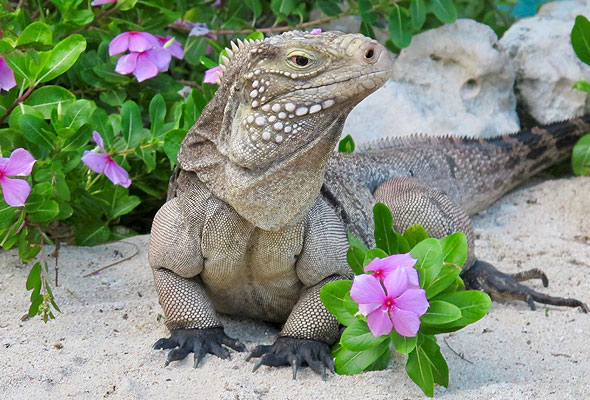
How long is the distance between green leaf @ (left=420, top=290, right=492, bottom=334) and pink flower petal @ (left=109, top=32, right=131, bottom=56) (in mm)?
2545

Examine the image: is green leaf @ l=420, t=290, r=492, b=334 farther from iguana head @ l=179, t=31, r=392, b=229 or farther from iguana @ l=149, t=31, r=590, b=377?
iguana head @ l=179, t=31, r=392, b=229

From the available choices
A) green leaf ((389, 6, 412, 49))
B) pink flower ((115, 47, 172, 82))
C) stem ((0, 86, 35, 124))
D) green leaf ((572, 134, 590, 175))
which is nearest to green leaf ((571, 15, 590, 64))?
green leaf ((572, 134, 590, 175))

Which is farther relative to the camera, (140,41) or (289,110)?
(140,41)

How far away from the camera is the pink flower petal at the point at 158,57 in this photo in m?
5.27

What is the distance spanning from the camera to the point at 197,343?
155 inches

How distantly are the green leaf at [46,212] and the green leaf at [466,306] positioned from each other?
1910 mm

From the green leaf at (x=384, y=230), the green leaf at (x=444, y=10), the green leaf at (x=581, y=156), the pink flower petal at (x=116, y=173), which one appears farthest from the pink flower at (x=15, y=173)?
the green leaf at (x=581, y=156)

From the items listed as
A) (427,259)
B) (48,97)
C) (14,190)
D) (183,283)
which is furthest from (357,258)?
(48,97)

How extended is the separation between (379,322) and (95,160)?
1.99 metres

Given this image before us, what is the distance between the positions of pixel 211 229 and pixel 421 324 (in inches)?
39.8

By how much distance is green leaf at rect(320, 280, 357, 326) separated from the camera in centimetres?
356

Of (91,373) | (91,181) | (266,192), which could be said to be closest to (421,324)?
(266,192)

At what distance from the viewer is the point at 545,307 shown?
4.89 m

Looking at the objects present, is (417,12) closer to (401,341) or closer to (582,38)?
(582,38)
